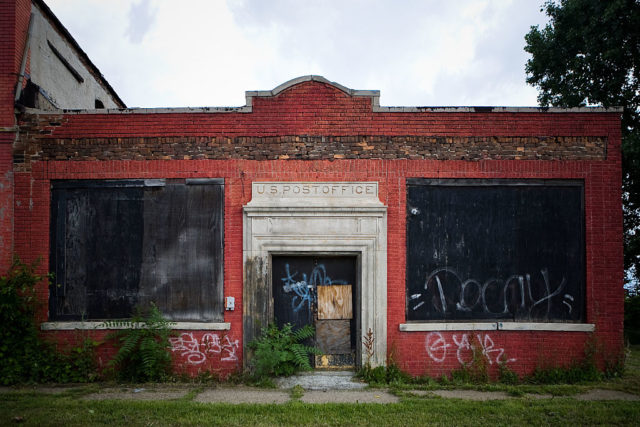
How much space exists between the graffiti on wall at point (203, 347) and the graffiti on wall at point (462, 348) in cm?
352

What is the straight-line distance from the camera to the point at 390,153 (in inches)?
314

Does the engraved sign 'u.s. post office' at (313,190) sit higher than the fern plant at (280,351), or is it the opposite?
the engraved sign 'u.s. post office' at (313,190)

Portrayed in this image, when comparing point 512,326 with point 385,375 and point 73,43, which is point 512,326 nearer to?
point 385,375

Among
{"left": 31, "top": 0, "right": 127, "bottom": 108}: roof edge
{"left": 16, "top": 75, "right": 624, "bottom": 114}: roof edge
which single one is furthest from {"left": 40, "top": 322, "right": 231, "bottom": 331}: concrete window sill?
{"left": 31, "top": 0, "right": 127, "bottom": 108}: roof edge

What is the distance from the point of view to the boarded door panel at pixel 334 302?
7930mm

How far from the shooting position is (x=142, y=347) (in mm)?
7324

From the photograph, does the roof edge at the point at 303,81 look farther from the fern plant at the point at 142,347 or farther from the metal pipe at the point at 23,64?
the fern plant at the point at 142,347

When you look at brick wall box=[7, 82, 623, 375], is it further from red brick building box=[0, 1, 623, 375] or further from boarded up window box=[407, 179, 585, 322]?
boarded up window box=[407, 179, 585, 322]

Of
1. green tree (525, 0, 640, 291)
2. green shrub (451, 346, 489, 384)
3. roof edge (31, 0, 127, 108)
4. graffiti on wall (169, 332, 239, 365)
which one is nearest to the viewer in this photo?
green shrub (451, 346, 489, 384)

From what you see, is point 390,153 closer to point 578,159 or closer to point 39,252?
point 578,159

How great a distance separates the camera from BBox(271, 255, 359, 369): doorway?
7914mm

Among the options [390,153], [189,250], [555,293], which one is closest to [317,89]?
[390,153]

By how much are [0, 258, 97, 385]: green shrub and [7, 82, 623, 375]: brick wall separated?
0.77 m

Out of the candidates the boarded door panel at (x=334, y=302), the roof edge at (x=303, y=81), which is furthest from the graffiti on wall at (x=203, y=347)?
the roof edge at (x=303, y=81)
